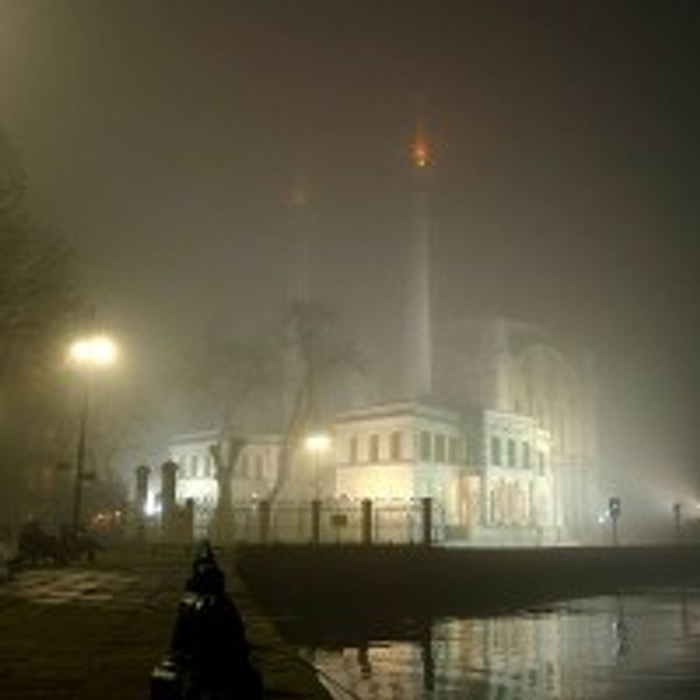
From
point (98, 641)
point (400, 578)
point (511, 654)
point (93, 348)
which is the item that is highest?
point (93, 348)

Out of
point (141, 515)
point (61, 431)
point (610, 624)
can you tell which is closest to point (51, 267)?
point (141, 515)

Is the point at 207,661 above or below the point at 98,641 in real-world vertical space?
above

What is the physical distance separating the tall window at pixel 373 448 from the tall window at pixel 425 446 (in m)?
3.32

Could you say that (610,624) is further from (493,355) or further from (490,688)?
(493,355)

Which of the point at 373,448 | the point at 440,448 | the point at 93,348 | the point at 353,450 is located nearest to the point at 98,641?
the point at 93,348

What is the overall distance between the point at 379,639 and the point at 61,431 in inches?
1573

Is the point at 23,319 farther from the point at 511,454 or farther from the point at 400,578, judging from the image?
the point at 511,454

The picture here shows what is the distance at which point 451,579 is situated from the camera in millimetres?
32438

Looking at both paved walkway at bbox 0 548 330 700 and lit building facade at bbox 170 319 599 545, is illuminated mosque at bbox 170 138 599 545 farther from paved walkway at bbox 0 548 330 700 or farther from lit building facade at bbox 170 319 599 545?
paved walkway at bbox 0 548 330 700

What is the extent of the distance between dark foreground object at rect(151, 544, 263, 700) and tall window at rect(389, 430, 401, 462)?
57187 millimetres

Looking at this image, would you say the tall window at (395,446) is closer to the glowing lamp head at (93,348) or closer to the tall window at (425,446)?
the tall window at (425,446)

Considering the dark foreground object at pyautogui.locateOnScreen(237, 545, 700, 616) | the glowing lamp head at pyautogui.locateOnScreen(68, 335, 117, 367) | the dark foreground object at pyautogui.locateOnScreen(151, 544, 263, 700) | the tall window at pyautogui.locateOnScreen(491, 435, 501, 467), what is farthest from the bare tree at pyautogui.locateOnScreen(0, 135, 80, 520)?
the tall window at pyautogui.locateOnScreen(491, 435, 501, 467)

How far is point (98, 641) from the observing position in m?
8.95

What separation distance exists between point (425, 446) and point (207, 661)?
5809 cm
